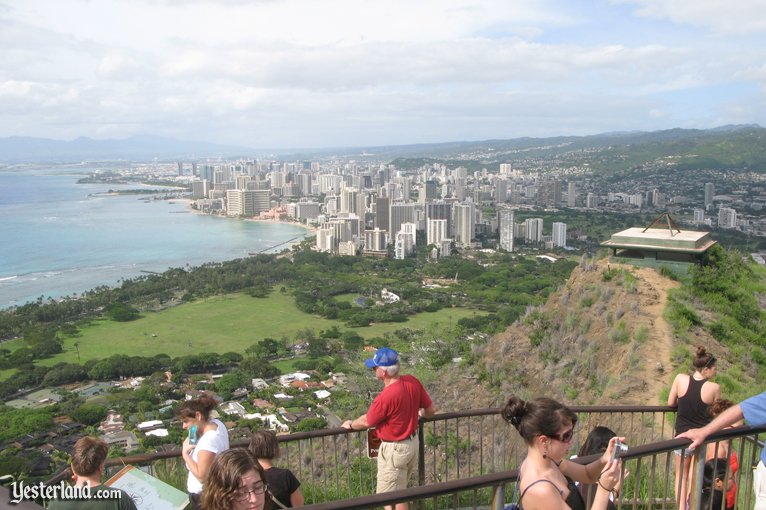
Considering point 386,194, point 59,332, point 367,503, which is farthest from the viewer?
point 386,194

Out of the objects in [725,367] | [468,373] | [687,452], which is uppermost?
[687,452]

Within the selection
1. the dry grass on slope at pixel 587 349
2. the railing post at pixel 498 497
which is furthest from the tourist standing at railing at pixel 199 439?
the dry grass on slope at pixel 587 349

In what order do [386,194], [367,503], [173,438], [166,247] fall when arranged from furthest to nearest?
[386,194], [166,247], [173,438], [367,503]

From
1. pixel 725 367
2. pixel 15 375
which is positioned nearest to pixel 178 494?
pixel 725 367

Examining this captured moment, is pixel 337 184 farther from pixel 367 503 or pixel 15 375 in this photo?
pixel 367 503

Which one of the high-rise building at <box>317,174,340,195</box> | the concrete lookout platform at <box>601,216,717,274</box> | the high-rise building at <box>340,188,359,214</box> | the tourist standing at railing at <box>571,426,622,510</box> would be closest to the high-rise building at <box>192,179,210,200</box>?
the high-rise building at <box>317,174,340,195</box>
